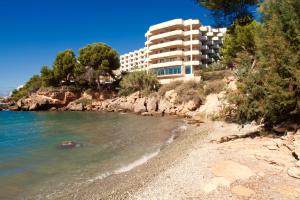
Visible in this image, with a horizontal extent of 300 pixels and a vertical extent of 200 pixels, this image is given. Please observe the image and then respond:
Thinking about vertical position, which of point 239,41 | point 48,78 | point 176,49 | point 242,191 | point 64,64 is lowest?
point 242,191

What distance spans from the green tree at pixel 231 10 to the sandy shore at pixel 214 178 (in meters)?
30.1

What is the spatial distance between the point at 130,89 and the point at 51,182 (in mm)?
56603

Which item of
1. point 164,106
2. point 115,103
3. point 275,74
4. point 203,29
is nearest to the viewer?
point 275,74

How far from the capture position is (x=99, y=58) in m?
78.3

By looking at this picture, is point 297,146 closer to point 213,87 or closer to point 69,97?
point 213,87

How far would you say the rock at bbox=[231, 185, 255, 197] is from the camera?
994 cm

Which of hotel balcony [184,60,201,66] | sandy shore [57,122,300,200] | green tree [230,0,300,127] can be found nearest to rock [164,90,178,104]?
hotel balcony [184,60,201,66]

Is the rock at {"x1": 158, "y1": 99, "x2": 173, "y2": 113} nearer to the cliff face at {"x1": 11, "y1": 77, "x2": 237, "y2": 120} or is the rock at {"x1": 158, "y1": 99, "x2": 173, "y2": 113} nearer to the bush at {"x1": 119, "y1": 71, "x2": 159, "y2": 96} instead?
the cliff face at {"x1": 11, "y1": 77, "x2": 237, "y2": 120}

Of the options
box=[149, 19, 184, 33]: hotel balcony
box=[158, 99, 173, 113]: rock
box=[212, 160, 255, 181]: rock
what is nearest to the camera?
box=[212, 160, 255, 181]: rock

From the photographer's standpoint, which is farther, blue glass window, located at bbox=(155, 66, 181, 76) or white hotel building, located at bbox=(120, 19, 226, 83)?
white hotel building, located at bbox=(120, 19, 226, 83)

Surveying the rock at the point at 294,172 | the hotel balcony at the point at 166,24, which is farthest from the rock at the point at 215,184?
the hotel balcony at the point at 166,24

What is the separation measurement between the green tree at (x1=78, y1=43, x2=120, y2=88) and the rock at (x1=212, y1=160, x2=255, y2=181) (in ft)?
222

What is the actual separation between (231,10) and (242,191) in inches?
1601

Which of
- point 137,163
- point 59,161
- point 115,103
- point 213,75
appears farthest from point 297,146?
point 115,103
